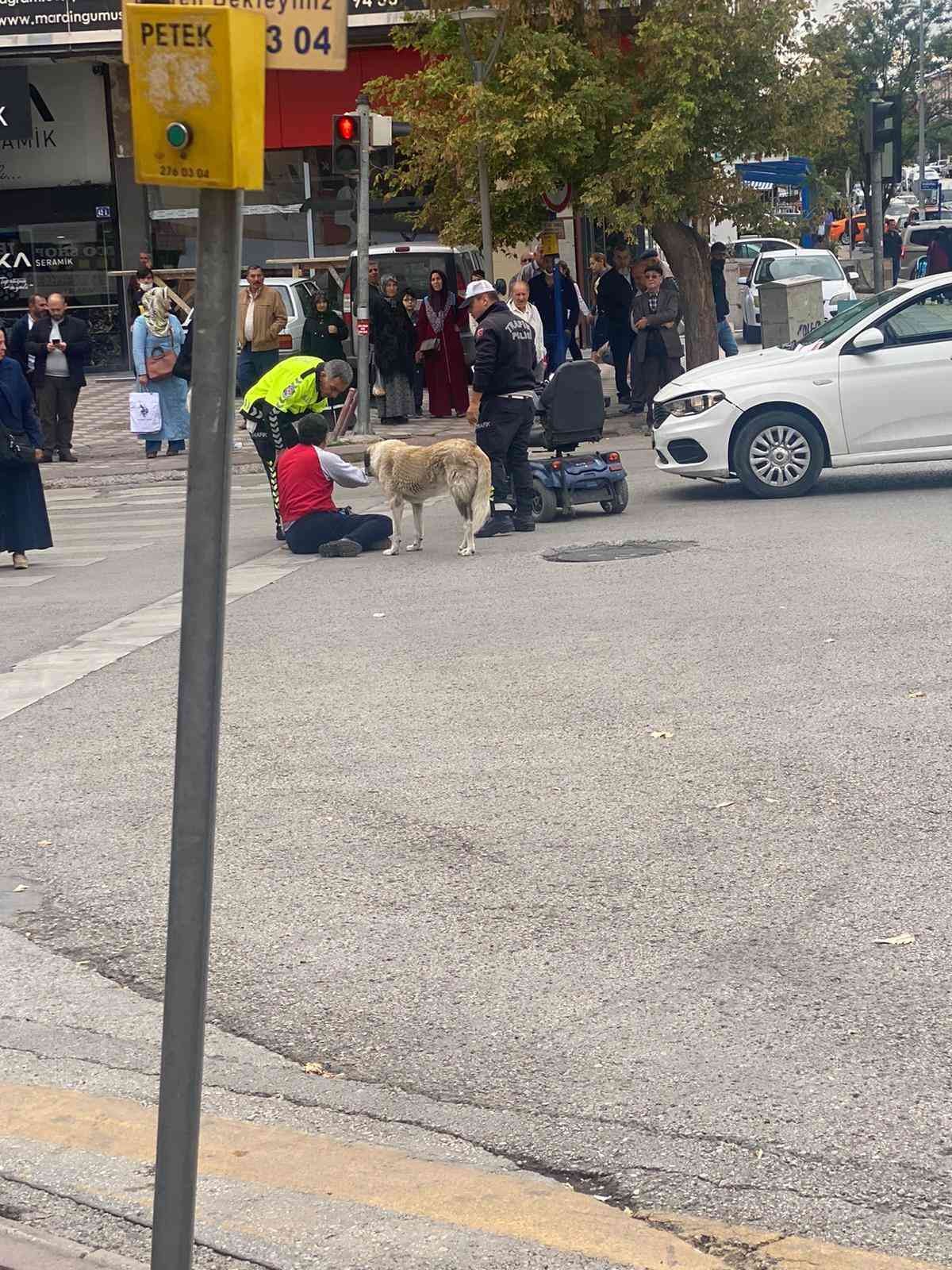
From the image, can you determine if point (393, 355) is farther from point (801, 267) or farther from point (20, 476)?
point (801, 267)

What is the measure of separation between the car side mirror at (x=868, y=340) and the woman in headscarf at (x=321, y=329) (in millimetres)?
8869

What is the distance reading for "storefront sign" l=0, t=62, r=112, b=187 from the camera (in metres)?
31.1

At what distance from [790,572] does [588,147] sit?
10.4 metres

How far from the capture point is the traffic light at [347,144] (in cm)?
1905

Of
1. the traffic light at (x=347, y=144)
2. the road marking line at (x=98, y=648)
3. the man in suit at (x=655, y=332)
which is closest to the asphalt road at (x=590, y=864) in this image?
the road marking line at (x=98, y=648)

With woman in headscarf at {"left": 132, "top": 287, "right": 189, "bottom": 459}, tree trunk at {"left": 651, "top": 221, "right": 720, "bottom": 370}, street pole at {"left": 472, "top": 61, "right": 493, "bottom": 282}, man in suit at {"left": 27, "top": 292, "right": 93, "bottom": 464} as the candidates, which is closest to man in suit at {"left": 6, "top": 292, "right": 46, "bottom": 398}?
man in suit at {"left": 27, "top": 292, "right": 93, "bottom": 464}

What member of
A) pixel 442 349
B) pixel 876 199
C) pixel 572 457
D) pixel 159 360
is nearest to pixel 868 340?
pixel 572 457

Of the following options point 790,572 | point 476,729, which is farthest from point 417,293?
point 476,729

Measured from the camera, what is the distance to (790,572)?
36.8 ft

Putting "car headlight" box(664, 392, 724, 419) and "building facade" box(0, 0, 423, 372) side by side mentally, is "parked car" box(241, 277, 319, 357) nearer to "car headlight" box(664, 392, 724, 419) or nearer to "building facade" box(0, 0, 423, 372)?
"building facade" box(0, 0, 423, 372)

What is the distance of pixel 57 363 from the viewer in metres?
20.6

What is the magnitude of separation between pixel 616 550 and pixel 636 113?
31.5ft

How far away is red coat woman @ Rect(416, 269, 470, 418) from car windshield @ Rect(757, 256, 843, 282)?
12.4 m

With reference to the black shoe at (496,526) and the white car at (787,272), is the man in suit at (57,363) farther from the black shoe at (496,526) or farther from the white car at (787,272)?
the white car at (787,272)
